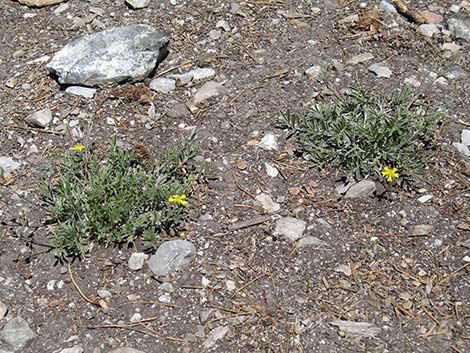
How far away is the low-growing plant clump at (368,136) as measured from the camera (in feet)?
13.7

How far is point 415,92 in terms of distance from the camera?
4.74 m

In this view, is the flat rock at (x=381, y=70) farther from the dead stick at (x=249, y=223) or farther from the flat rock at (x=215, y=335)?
the flat rock at (x=215, y=335)

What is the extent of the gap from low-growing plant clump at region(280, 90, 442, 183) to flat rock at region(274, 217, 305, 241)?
0.46m

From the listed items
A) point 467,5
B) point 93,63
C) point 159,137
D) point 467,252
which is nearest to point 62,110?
point 93,63

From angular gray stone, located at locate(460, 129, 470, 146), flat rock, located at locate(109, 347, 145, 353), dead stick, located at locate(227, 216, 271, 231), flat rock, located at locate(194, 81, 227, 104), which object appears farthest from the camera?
flat rock, located at locate(194, 81, 227, 104)

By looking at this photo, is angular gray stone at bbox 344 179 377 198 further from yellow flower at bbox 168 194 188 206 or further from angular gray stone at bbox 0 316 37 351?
angular gray stone at bbox 0 316 37 351

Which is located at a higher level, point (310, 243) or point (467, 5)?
point (467, 5)

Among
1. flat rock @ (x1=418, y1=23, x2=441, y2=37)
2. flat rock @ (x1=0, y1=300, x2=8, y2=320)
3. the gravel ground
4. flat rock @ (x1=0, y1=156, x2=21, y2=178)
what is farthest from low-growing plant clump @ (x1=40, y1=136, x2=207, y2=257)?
flat rock @ (x1=418, y1=23, x2=441, y2=37)

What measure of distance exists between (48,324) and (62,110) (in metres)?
1.71

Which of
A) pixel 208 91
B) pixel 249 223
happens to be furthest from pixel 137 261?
pixel 208 91

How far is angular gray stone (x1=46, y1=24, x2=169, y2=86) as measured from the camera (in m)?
4.82

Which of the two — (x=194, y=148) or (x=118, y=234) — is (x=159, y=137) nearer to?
(x=194, y=148)

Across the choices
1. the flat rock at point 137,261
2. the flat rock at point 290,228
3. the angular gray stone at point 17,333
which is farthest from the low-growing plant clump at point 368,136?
the angular gray stone at point 17,333

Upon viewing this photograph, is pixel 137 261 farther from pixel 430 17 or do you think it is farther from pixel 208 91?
pixel 430 17
